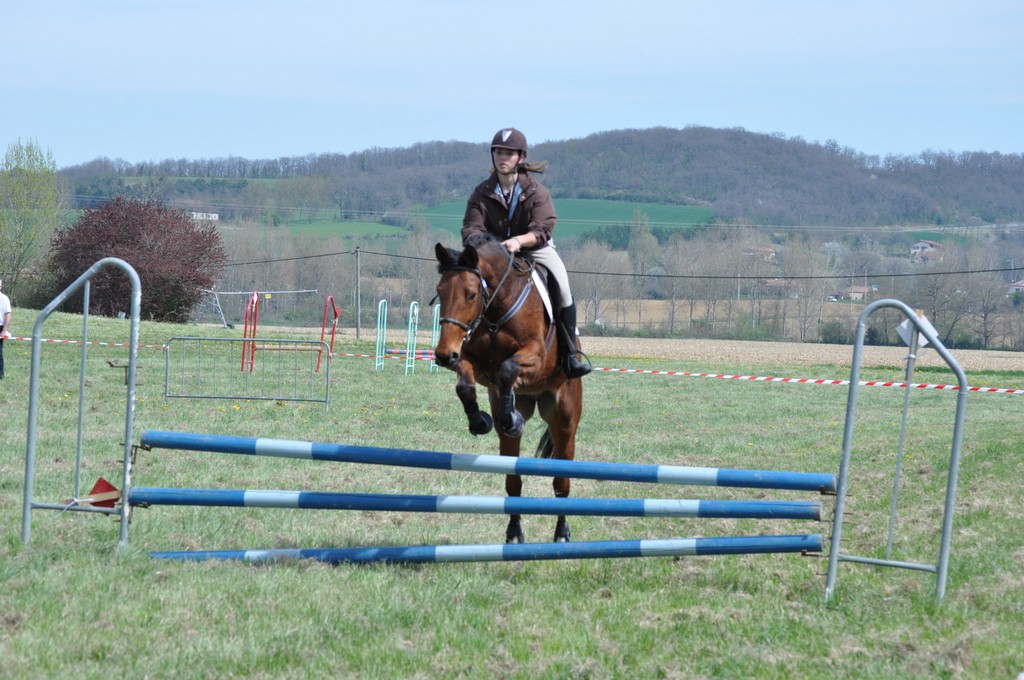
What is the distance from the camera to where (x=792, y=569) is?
21.2 ft

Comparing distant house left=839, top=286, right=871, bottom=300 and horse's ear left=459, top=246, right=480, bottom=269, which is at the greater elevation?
horse's ear left=459, top=246, right=480, bottom=269

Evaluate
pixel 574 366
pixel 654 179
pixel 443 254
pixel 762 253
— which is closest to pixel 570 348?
pixel 574 366

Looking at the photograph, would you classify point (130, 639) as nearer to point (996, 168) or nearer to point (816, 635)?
point (816, 635)

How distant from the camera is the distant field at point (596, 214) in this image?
95.6 meters

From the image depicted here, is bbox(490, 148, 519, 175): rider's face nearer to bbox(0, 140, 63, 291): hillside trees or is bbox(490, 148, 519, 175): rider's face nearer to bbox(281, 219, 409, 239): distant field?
bbox(0, 140, 63, 291): hillside trees

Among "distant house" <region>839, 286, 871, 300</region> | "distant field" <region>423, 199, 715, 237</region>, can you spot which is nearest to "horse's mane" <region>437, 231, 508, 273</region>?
"distant house" <region>839, 286, 871, 300</region>

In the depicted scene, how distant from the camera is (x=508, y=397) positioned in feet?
22.3

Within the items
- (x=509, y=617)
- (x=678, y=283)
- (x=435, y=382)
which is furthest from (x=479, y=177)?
(x=509, y=617)

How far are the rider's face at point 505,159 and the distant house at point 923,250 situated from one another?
271 feet

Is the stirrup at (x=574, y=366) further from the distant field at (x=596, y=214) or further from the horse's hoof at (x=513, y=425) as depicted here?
the distant field at (x=596, y=214)

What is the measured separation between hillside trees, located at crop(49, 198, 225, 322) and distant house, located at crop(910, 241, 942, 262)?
59.3 m

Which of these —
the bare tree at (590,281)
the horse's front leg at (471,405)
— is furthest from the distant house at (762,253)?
the horse's front leg at (471,405)

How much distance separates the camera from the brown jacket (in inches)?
290

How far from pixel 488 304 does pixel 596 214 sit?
105 metres
